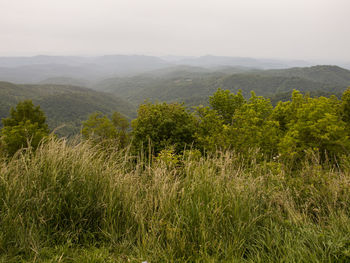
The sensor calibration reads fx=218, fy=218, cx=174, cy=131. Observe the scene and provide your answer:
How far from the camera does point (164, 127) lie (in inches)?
749

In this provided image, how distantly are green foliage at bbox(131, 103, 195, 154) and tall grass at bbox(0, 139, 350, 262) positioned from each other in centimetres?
1444

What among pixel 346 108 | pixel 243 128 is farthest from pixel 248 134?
pixel 346 108

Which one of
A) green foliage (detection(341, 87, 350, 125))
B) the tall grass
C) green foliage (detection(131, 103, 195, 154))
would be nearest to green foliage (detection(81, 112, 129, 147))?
green foliage (detection(131, 103, 195, 154))

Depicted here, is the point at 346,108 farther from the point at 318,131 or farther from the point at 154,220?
the point at 154,220

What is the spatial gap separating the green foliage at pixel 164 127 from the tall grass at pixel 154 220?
14442mm

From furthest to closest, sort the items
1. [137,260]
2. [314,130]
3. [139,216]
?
[314,130]
[139,216]
[137,260]

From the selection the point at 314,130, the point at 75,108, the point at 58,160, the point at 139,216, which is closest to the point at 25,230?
the point at 58,160

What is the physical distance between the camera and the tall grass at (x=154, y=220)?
2424 mm

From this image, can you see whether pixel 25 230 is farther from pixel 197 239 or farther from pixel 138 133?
pixel 138 133

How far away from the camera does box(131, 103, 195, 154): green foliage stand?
61.4 feet

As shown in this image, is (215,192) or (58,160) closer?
(215,192)

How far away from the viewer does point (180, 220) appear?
2695 millimetres

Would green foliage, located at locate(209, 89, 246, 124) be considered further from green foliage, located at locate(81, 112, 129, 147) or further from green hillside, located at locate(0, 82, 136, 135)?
green hillside, located at locate(0, 82, 136, 135)

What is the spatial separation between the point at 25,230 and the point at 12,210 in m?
0.33
